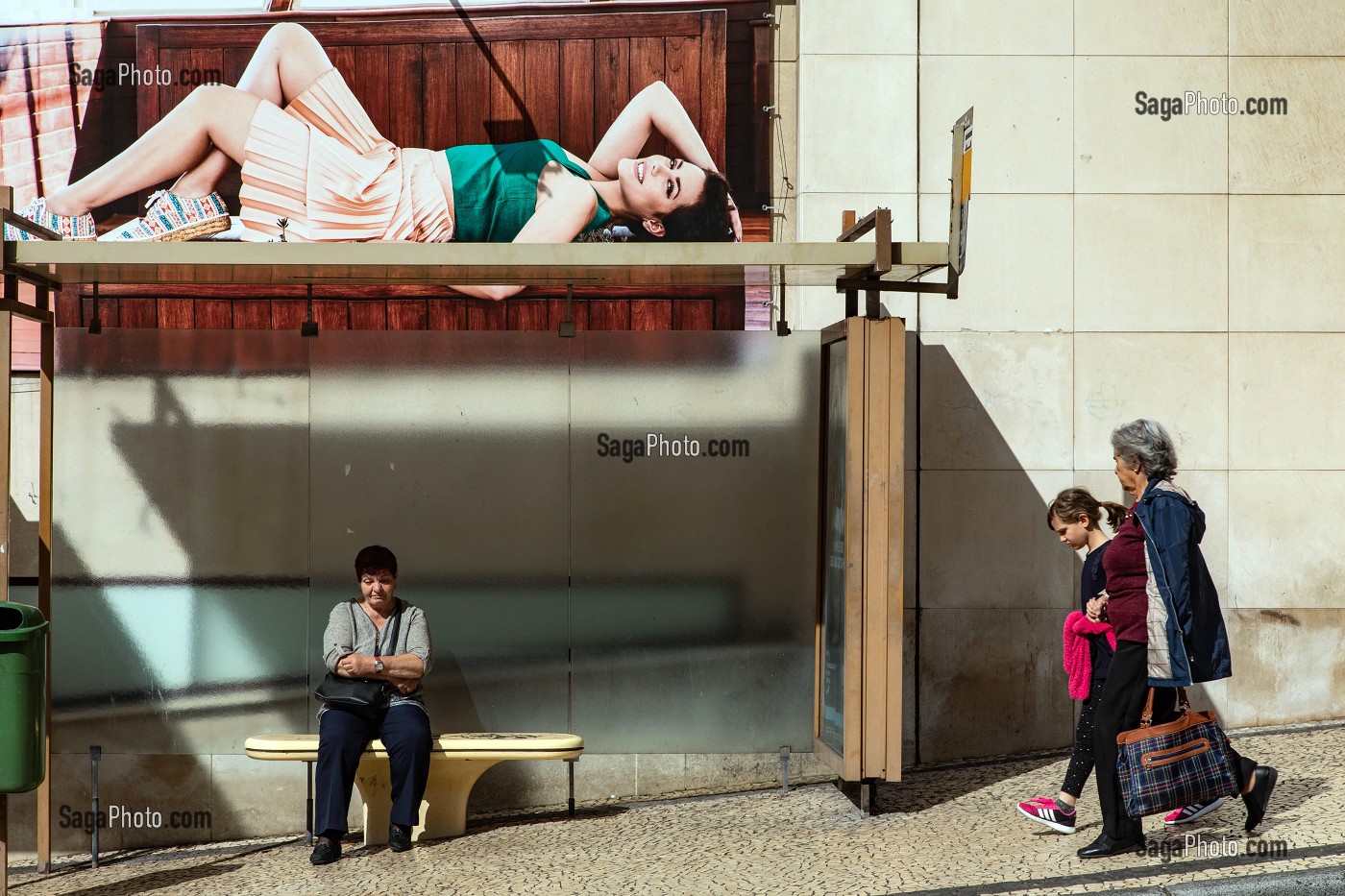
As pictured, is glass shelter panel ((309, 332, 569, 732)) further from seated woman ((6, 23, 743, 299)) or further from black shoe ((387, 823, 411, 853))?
black shoe ((387, 823, 411, 853))

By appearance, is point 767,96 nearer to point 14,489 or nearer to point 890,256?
point 890,256

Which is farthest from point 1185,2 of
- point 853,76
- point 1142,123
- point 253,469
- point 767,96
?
point 253,469

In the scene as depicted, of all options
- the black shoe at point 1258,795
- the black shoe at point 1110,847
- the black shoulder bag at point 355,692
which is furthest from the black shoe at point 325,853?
the black shoe at point 1258,795

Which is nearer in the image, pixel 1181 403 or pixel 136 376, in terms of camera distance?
pixel 136 376

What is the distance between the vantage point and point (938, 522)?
22.5 ft

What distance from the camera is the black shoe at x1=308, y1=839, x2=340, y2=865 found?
5.37 meters

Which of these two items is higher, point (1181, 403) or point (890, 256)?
point (890, 256)

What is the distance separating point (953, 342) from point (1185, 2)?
2303mm

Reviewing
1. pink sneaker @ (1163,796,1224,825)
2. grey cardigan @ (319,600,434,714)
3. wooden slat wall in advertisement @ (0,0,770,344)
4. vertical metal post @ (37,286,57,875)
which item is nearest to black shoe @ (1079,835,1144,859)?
pink sneaker @ (1163,796,1224,825)

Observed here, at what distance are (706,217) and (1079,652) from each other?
10.8 ft

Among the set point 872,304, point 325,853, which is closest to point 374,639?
point 325,853

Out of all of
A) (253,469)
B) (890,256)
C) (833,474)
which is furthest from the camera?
(253,469)

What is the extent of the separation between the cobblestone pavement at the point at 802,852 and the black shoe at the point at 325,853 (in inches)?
2.3

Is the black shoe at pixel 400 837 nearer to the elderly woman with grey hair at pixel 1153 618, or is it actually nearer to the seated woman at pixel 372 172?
the elderly woman with grey hair at pixel 1153 618
